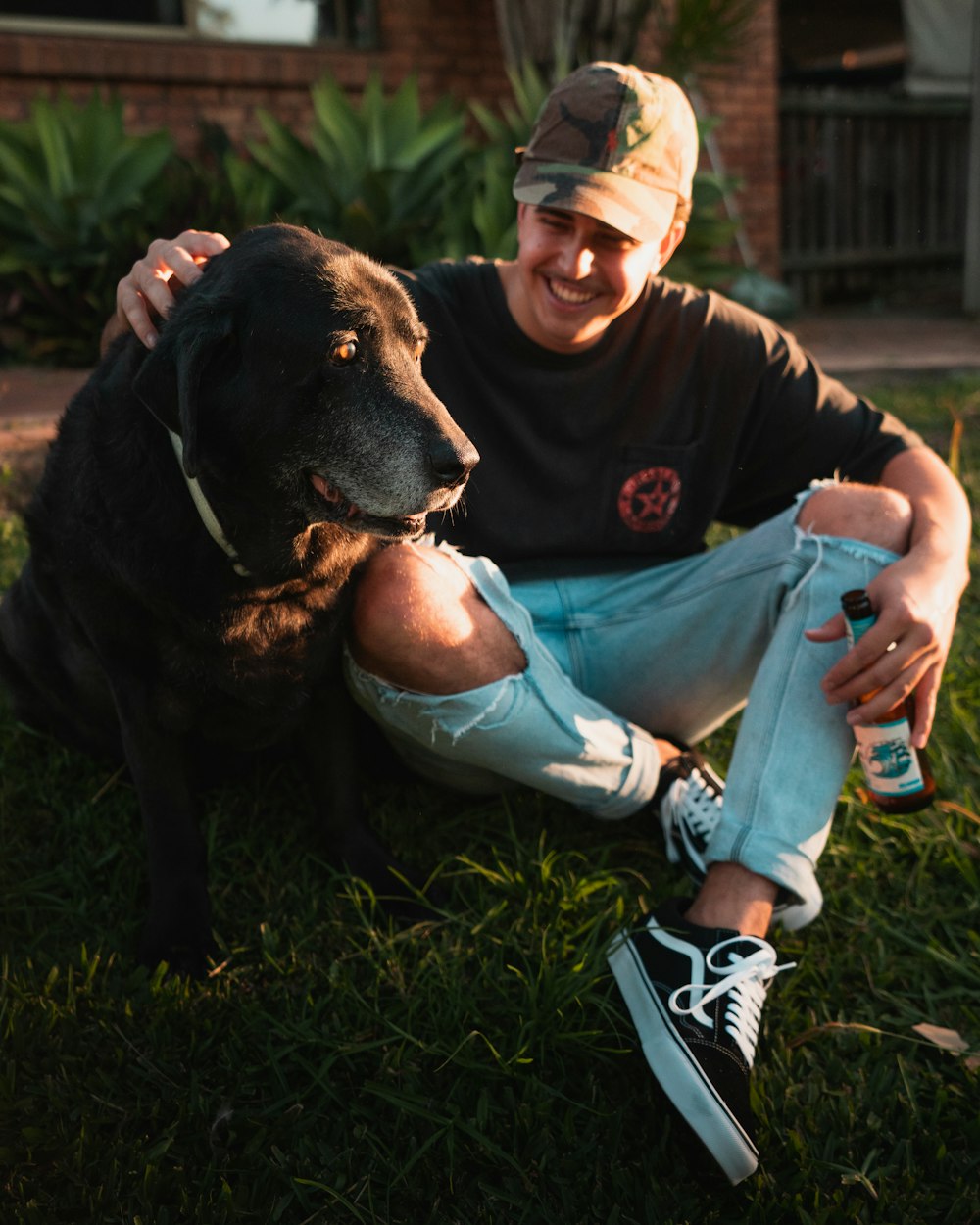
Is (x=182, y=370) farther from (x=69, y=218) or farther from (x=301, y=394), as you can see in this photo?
(x=69, y=218)

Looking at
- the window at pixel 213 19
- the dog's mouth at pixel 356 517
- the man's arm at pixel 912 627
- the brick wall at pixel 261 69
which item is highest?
the window at pixel 213 19

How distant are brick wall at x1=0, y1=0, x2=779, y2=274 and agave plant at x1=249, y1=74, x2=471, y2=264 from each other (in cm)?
127

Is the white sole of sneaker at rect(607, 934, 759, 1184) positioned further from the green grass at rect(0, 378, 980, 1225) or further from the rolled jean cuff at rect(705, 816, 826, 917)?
the rolled jean cuff at rect(705, 816, 826, 917)

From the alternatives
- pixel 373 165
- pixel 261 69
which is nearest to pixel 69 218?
pixel 373 165

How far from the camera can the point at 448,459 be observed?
1.71 meters

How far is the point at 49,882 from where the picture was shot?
2025 millimetres

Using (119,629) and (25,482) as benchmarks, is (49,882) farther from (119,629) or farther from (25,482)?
(25,482)

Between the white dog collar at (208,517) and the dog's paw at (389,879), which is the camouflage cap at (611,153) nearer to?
the white dog collar at (208,517)

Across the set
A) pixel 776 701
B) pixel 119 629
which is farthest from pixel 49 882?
pixel 776 701

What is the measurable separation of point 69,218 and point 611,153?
4155 mm

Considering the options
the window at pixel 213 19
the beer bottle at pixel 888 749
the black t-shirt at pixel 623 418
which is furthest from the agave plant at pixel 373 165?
the beer bottle at pixel 888 749

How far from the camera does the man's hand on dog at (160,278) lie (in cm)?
183

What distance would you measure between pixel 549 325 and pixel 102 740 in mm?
1273

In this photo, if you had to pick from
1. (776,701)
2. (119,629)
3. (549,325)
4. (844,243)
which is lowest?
(844,243)
